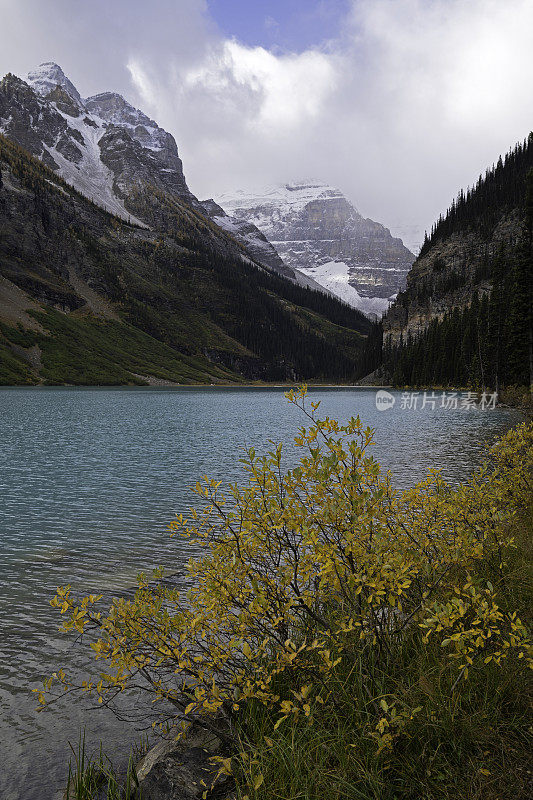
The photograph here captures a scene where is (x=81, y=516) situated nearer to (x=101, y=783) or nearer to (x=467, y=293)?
(x=101, y=783)

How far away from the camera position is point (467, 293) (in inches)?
6245

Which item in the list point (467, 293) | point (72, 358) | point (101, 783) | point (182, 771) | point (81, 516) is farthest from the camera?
point (72, 358)

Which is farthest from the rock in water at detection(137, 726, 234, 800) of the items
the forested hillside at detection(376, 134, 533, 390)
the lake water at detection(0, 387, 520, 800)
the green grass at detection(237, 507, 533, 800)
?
the forested hillside at detection(376, 134, 533, 390)

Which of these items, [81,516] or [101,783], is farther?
[81,516]

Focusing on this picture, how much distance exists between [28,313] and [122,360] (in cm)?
3789

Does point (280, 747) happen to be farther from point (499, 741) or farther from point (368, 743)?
point (499, 741)

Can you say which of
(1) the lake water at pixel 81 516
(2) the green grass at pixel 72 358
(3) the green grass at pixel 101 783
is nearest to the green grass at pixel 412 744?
(3) the green grass at pixel 101 783

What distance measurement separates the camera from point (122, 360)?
18388cm

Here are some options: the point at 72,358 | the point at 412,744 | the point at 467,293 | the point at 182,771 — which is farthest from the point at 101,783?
the point at 467,293

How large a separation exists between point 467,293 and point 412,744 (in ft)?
571

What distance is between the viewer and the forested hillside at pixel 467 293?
92.3m

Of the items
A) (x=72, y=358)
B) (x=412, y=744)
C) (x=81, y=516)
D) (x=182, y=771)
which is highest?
(x=72, y=358)

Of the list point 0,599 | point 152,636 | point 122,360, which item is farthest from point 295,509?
point 122,360

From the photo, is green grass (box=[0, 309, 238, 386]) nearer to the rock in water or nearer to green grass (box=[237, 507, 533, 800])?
the rock in water
